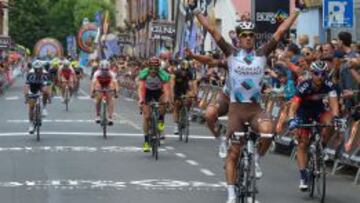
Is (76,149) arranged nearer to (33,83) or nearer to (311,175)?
(33,83)

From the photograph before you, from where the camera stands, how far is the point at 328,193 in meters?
14.6

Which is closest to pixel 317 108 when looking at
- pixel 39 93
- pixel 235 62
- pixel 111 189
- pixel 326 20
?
pixel 235 62

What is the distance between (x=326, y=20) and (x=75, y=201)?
8.55 meters

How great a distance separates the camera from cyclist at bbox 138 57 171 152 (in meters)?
20.4

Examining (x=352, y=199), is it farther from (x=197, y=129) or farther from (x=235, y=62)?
(x=197, y=129)

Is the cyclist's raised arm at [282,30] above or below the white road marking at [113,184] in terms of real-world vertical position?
above

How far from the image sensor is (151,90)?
67.6 ft

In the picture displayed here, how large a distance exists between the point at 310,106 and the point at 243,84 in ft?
6.65

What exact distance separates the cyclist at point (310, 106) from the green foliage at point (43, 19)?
4338 inches

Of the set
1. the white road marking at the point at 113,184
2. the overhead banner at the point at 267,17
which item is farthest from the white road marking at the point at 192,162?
the overhead banner at the point at 267,17

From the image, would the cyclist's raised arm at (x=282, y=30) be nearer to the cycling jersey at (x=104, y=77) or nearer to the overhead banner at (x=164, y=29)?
the cycling jersey at (x=104, y=77)

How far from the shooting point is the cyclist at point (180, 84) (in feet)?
81.0

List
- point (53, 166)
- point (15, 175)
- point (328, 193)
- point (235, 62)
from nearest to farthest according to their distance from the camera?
point (235, 62), point (328, 193), point (15, 175), point (53, 166)

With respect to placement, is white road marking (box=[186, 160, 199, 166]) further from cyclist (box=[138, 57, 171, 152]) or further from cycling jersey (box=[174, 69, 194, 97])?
cycling jersey (box=[174, 69, 194, 97])
